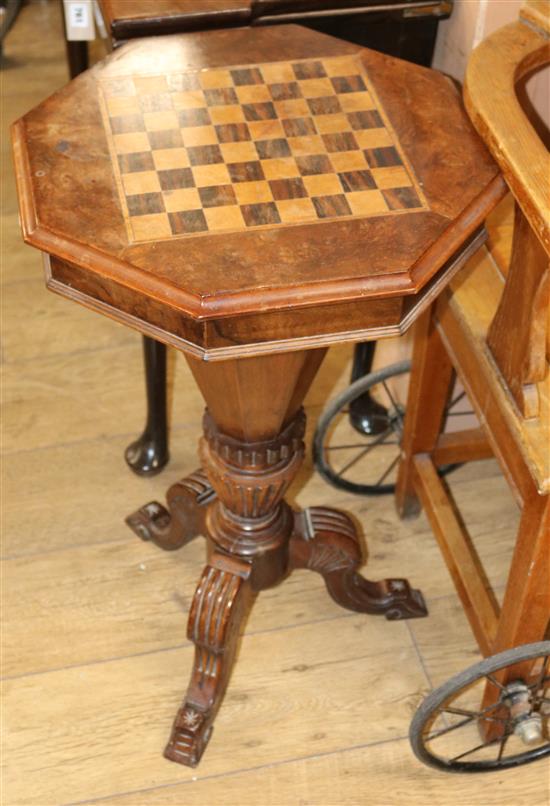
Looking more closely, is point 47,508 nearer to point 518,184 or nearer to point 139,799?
point 139,799

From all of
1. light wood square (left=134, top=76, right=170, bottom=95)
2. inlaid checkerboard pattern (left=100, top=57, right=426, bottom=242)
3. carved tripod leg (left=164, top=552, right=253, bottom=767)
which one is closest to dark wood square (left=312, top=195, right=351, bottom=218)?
inlaid checkerboard pattern (left=100, top=57, right=426, bottom=242)

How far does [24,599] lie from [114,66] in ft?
3.17

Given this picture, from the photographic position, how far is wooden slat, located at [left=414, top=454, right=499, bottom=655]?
1.75 meters

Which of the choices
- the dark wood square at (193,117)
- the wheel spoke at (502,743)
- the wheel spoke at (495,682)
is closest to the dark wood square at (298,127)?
the dark wood square at (193,117)

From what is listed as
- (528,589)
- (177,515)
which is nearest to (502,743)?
(528,589)

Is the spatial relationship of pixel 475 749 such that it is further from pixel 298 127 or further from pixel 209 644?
pixel 298 127

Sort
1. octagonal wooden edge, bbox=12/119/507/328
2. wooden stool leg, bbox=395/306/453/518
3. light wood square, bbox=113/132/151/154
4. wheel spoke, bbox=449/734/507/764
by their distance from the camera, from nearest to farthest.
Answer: octagonal wooden edge, bbox=12/119/507/328, light wood square, bbox=113/132/151/154, wheel spoke, bbox=449/734/507/764, wooden stool leg, bbox=395/306/453/518

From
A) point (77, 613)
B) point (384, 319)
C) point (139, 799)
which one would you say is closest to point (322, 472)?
point (77, 613)

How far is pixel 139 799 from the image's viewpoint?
5.57ft

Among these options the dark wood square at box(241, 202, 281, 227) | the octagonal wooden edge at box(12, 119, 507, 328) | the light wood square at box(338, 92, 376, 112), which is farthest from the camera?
the light wood square at box(338, 92, 376, 112)

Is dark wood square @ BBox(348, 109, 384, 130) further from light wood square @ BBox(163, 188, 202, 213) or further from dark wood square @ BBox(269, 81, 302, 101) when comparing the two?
light wood square @ BBox(163, 188, 202, 213)

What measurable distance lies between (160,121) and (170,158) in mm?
90

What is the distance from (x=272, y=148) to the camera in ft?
4.50

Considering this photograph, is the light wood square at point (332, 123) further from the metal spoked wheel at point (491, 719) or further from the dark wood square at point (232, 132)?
the metal spoked wheel at point (491, 719)
